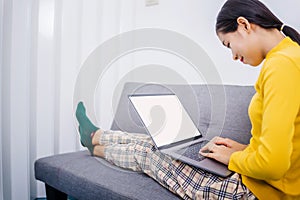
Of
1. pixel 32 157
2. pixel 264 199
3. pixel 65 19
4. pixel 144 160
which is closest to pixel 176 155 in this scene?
pixel 144 160

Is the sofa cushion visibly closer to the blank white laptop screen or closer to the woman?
the woman

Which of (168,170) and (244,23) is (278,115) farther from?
(168,170)

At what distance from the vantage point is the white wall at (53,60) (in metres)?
1.44

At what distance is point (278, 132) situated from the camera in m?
0.60

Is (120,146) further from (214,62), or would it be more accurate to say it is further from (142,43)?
(142,43)

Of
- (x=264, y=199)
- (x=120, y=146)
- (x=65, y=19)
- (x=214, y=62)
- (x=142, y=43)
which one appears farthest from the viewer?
(x=142, y=43)

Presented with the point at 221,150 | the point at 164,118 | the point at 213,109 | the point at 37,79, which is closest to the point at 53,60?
the point at 37,79

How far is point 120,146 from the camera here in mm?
1118

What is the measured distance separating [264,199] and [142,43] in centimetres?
147

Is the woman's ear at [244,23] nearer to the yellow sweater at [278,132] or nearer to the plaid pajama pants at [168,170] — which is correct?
the yellow sweater at [278,132]

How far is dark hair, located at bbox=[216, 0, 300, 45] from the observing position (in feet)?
2.46

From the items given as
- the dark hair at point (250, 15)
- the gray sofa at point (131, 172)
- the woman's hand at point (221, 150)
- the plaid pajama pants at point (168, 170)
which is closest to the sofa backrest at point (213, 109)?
the gray sofa at point (131, 172)

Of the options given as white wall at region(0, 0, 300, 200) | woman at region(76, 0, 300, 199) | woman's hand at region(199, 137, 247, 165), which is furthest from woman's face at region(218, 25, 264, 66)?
white wall at region(0, 0, 300, 200)

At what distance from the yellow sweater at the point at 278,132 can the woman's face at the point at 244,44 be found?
70mm
